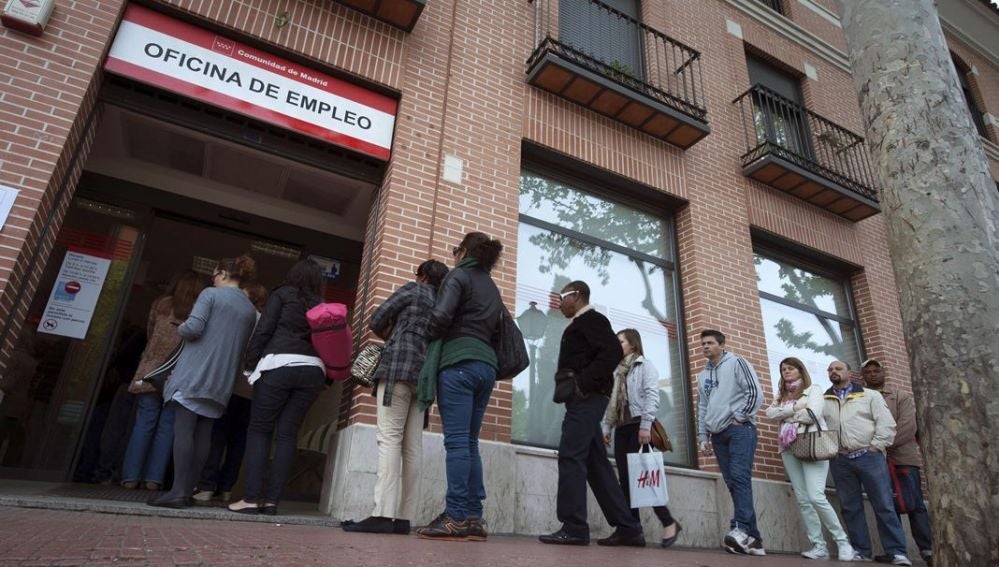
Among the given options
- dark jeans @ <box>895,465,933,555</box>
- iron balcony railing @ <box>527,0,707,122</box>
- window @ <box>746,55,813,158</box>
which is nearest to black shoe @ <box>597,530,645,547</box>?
dark jeans @ <box>895,465,933,555</box>

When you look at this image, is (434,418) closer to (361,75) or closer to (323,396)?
(323,396)

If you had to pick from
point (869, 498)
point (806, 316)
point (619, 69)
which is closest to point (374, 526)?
point (869, 498)

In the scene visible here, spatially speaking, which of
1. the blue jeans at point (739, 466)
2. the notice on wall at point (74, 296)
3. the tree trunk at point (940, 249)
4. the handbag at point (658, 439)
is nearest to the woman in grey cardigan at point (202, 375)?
the notice on wall at point (74, 296)

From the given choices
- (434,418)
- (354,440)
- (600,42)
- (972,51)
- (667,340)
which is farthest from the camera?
(972,51)

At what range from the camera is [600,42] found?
7367 millimetres

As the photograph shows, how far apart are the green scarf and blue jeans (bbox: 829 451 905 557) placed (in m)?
4.01

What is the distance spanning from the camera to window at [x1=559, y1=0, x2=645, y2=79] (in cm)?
711

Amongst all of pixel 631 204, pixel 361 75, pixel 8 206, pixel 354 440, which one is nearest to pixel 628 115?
pixel 631 204

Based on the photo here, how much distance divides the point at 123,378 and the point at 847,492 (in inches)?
256

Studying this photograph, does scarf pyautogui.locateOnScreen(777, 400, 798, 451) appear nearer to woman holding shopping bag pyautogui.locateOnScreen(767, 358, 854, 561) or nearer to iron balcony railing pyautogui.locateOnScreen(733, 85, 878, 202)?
woman holding shopping bag pyautogui.locateOnScreen(767, 358, 854, 561)

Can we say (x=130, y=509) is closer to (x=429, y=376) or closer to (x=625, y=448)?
(x=429, y=376)

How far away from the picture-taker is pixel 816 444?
16.3ft

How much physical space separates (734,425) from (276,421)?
11.6ft

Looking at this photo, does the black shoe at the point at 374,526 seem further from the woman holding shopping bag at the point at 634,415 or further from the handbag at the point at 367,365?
the woman holding shopping bag at the point at 634,415
